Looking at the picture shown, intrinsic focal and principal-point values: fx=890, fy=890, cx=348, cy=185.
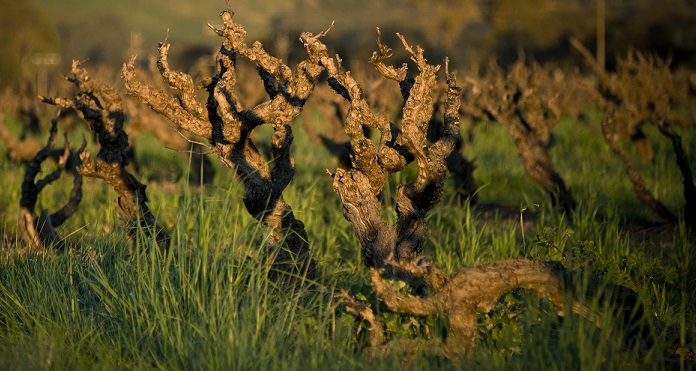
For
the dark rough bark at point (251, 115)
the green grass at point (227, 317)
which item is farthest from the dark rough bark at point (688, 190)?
the dark rough bark at point (251, 115)

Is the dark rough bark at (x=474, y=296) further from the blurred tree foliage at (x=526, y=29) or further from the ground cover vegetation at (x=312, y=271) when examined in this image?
the blurred tree foliage at (x=526, y=29)

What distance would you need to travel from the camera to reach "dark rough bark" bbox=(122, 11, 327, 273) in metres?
5.59

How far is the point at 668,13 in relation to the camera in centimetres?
4916

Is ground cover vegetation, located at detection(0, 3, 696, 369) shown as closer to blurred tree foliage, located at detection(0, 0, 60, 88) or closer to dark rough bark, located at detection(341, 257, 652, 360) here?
dark rough bark, located at detection(341, 257, 652, 360)

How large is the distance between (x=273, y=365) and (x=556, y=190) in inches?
239

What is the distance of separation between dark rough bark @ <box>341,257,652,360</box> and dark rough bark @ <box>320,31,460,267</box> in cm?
100

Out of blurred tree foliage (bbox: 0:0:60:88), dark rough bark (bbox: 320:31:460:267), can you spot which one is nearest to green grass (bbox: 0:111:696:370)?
dark rough bark (bbox: 320:31:460:267)

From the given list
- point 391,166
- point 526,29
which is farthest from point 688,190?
point 526,29

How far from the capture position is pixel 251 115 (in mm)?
5574

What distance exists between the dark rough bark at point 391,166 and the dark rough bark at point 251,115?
0.37m

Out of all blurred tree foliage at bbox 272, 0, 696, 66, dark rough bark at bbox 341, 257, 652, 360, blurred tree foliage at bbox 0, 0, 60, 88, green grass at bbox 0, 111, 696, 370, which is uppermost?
blurred tree foliage at bbox 272, 0, 696, 66

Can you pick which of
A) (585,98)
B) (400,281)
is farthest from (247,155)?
(585,98)

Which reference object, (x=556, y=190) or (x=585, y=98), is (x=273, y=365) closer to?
(x=556, y=190)

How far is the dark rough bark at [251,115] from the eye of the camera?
5594 millimetres
